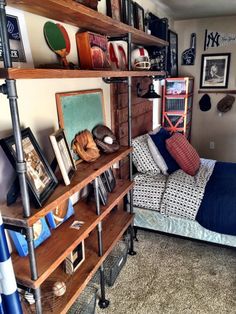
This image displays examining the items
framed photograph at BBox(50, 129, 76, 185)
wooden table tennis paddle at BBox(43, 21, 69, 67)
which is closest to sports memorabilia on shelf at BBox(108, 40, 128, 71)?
wooden table tennis paddle at BBox(43, 21, 69, 67)

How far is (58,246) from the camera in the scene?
134 cm

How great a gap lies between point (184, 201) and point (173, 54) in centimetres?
247

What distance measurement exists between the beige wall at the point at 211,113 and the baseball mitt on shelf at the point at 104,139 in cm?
277

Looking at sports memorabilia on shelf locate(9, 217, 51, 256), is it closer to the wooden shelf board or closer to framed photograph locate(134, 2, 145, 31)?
the wooden shelf board

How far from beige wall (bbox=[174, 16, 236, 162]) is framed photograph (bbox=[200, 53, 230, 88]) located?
58 mm

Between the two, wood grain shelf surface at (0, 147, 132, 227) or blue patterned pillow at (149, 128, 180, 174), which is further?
blue patterned pillow at (149, 128, 180, 174)

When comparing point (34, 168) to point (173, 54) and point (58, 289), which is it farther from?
point (173, 54)

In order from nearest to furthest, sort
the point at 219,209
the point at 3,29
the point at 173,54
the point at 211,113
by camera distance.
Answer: the point at 3,29 < the point at 219,209 < the point at 173,54 < the point at 211,113

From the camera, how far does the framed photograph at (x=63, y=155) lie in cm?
124

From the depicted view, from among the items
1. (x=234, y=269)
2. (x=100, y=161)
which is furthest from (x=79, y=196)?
(x=234, y=269)

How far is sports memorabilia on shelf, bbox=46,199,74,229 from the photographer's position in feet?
4.86

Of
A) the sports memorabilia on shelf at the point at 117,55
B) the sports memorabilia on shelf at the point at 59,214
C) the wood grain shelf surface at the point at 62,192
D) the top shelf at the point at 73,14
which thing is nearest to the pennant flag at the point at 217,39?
the sports memorabilia on shelf at the point at 117,55

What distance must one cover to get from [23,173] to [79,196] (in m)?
0.96

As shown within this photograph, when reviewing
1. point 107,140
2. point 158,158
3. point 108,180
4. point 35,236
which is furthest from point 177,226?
point 35,236
